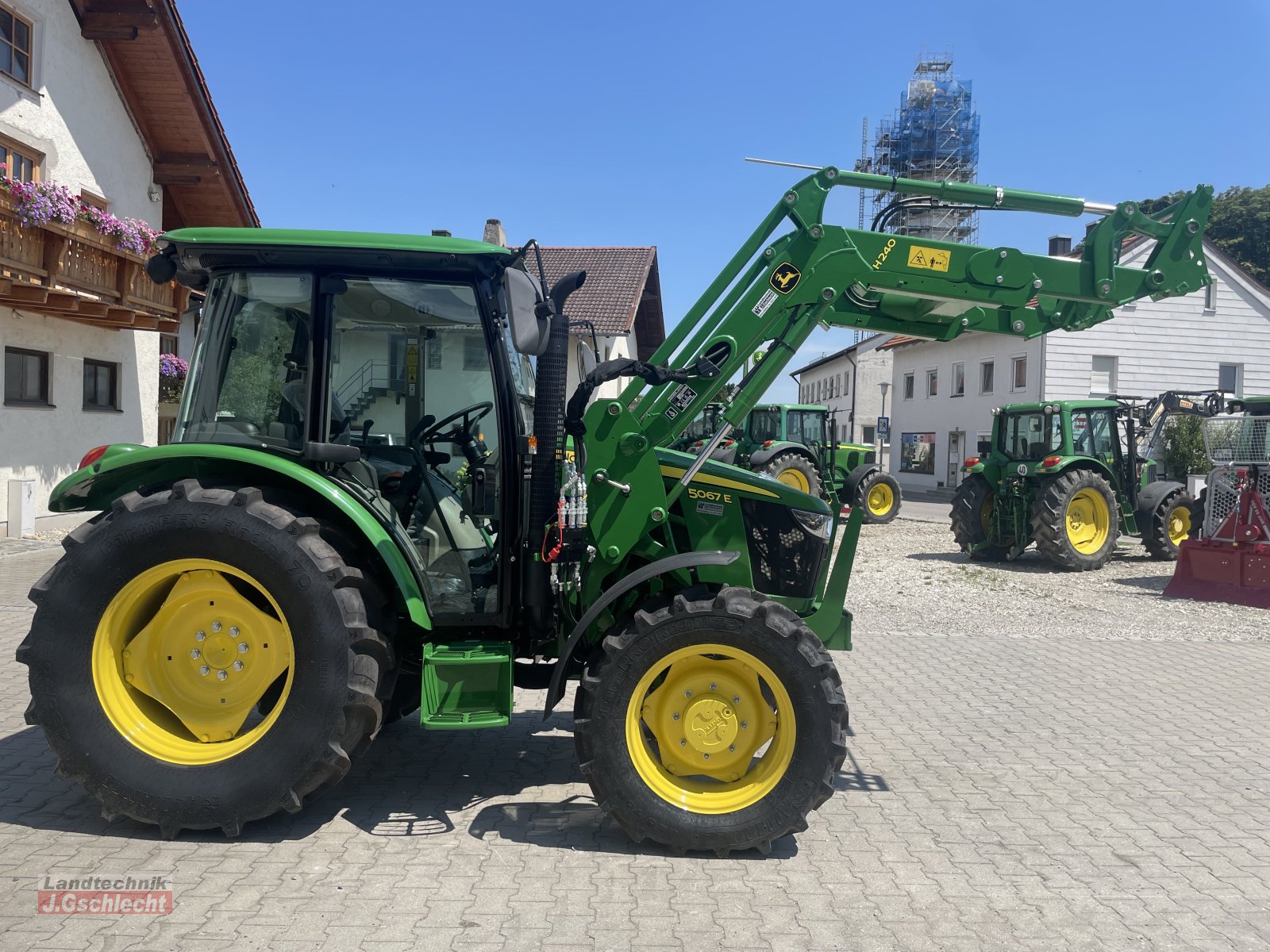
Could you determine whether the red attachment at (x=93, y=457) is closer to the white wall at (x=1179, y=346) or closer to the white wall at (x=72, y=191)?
the white wall at (x=72, y=191)

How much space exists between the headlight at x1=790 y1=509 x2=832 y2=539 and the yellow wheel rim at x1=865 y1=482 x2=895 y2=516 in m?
15.1

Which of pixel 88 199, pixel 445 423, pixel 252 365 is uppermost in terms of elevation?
pixel 88 199

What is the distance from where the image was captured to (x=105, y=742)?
A: 3.56 metres

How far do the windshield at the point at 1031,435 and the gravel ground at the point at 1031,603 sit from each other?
158cm

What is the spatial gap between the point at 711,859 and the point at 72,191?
39.4 ft

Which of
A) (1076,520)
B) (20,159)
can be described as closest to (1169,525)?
(1076,520)

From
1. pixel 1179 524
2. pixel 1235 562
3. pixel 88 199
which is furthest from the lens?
pixel 88 199

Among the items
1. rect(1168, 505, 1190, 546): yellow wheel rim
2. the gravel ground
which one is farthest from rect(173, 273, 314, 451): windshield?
rect(1168, 505, 1190, 546): yellow wheel rim

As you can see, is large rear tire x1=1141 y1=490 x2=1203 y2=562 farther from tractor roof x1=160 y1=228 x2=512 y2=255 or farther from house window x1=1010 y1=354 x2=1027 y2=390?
house window x1=1010 y1=354 x2=1027 y2=390

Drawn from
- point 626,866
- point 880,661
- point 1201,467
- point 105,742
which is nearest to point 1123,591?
point 880,661

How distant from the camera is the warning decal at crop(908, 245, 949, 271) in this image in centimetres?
409

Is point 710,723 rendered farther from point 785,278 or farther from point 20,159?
point 20,159

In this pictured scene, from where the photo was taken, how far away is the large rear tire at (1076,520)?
39.7ft

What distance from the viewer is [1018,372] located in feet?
89.9
